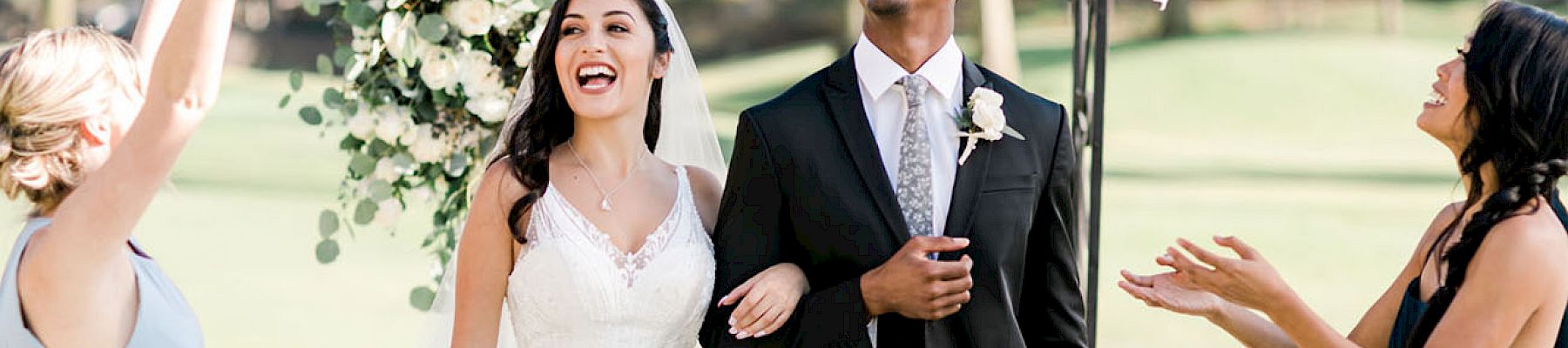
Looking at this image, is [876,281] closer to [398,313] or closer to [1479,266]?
[1479,266]

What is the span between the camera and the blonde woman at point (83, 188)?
8.66 ft

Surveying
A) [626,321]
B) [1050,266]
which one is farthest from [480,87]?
[1050,266]

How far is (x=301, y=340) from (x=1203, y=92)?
17.5 meters

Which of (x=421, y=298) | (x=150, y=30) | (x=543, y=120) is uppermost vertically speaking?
(x=150, y=30)

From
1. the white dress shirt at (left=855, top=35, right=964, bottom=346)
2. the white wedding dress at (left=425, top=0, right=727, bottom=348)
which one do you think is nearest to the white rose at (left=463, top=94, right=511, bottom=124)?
the white wedding dress at (left=425, top=0, right=727, bottom=348)

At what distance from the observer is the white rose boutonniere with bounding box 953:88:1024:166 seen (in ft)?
9.99

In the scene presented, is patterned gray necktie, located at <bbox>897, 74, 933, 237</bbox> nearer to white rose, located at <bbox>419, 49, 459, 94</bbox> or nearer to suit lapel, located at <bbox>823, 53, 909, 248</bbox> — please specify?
suit lapel, located at <bbox>823, 53, 909, 248</bbox>

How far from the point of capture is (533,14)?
13.5 ft

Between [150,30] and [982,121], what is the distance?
1536 millimetres

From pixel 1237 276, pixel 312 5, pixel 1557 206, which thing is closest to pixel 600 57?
pixel 312 5

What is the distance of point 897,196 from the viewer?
3.11m

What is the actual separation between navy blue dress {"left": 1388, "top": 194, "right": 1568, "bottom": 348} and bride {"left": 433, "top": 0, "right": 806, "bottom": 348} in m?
1.33

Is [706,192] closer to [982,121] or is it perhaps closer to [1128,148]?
[982,121]

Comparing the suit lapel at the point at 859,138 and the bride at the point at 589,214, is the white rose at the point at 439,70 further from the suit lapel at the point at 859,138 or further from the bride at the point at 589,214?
the suit lapel at the point at 859,138
